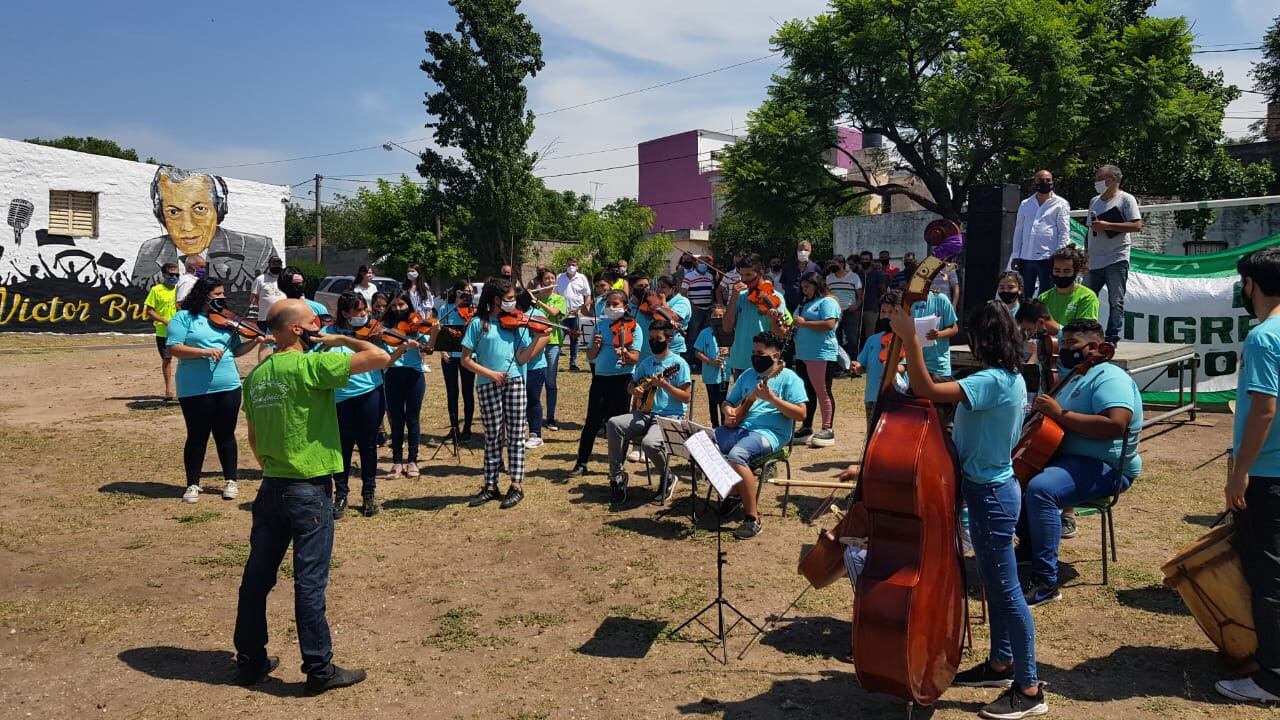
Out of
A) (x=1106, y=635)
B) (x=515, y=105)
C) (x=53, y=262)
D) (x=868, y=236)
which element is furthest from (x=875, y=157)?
(x=1106, y=635)

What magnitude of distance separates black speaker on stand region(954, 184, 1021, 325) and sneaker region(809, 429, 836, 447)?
7.20 feet

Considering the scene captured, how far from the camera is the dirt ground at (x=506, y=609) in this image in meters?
4.36

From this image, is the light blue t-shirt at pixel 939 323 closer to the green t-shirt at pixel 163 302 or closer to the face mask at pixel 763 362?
the face mask at pixel 763 362

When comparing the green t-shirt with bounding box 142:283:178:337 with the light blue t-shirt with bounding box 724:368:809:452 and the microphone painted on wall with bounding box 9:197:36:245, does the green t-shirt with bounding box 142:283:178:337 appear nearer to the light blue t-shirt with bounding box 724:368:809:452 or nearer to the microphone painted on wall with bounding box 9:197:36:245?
the light blue t-shirt with bounding box 724:368:809:452

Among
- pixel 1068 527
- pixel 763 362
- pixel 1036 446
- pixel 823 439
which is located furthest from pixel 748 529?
pixel 823 439

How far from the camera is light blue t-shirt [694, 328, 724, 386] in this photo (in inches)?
369

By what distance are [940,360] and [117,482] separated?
8136mm

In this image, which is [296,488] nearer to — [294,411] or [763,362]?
[294,411]

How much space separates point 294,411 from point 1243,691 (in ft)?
16.2

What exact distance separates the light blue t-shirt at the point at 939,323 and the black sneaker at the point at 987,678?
3.96 metres

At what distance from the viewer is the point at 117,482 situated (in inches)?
341

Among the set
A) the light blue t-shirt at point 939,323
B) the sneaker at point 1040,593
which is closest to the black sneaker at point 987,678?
the sneaker at point 1040,593

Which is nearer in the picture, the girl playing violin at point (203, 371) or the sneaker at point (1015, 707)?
the sneaker at point (1015, 707)

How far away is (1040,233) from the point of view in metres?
8.59
